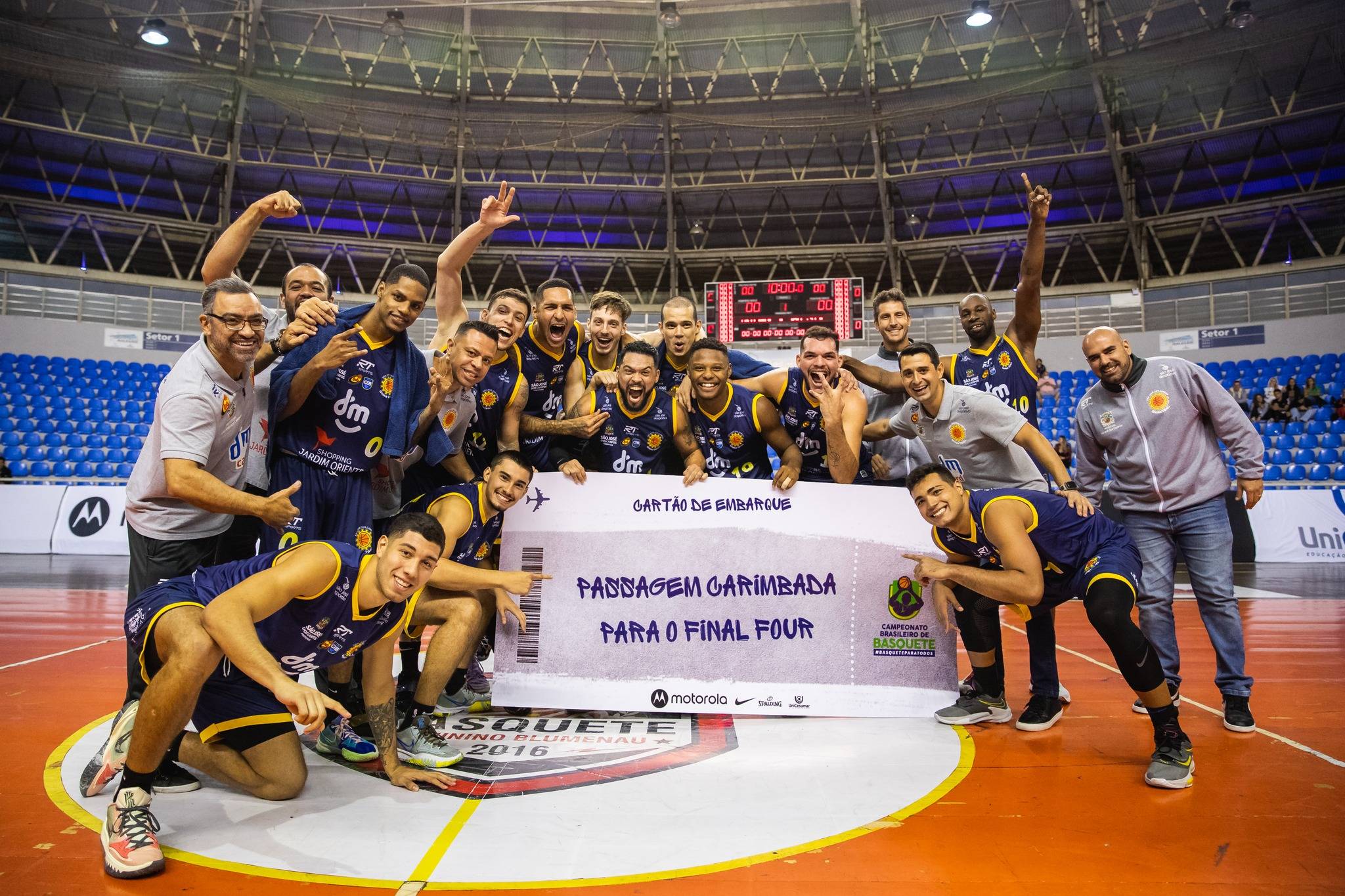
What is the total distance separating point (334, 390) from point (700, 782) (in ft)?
8.10

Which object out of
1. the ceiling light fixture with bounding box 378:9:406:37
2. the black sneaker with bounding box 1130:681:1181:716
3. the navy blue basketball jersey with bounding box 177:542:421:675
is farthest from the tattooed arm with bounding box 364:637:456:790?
the ceiling light fixture with bounding box 378:9:406:37

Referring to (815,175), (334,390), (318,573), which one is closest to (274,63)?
(815,175)

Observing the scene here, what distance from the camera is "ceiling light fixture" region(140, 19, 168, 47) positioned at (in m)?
17.4

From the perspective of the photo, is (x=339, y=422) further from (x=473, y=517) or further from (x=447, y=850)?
(x=447, y=850)

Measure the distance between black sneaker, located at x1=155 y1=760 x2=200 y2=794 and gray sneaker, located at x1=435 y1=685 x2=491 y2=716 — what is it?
124 cm

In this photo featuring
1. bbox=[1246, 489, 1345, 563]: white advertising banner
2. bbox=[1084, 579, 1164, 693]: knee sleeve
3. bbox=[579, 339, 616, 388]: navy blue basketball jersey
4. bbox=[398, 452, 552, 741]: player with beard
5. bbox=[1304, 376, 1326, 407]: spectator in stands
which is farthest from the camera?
bbox=[1304, 376, 1326, 407]: spectator in stands

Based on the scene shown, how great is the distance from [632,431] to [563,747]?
1.80 metres

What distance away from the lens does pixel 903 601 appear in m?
4.46

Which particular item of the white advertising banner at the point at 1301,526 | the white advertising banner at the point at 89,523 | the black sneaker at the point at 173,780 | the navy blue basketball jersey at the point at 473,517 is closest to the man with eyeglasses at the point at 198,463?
the black sneaker at the point at 173,780

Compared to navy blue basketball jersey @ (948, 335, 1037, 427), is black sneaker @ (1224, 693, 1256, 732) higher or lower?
lower

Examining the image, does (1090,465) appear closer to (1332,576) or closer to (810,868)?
(810,868)

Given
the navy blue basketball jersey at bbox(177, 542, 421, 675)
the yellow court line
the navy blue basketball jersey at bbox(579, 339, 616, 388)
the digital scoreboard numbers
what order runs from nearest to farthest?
the yellow court line → the navy blue basketball jersey at bbox(177, 542, 421, 675) → the navy blue basketball jersey at bbox(579, 339, 616, 388) → the digital scoreboard numbers

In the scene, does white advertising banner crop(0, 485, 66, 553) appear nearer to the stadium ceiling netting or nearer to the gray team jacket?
the stadium ceiling netting

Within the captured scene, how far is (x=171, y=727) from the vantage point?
2.75 meters
